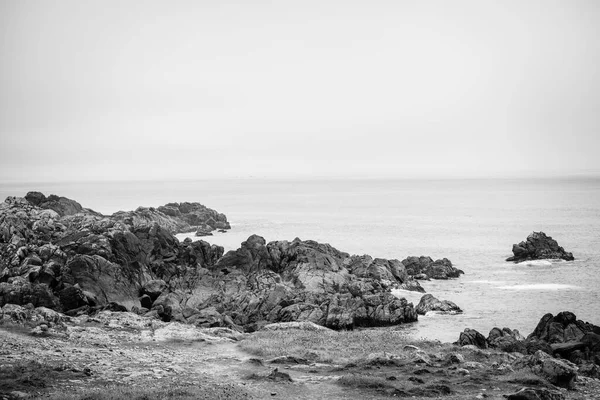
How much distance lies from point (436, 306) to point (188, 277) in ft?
91.0

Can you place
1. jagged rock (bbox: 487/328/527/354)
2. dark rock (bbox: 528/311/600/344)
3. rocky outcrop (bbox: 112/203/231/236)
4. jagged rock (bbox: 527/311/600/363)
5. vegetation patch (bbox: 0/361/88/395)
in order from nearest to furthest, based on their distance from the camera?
1. vegetation patch (bbox: 0/361/88/395)
2. jagged rock (bbox: 527/311/600/363)
3. jagged rock (bbox: 487/328/527/354)
4. dark rock (bbox: 528/311/600/344)
5. rocky outcrop (bbox: 112/203/231/236)

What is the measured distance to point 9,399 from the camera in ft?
77.3

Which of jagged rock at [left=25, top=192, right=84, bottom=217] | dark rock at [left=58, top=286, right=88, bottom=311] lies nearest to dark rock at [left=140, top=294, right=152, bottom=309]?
dark rock at [left=58, top=286, right=88, bottom=311]

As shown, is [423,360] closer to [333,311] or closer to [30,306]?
[333,311]

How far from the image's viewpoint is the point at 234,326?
4788 cm

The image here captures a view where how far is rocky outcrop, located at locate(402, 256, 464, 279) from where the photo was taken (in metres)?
75.8

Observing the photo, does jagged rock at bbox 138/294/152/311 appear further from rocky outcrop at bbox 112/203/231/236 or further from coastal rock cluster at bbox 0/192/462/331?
rocky outcrop at bbox 112/203/231/236

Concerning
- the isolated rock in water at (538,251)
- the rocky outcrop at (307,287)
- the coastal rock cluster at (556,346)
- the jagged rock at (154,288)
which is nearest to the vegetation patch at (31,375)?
the rocky outcrop at (307,287)

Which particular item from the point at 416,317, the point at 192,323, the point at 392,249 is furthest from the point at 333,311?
the point at 392,249

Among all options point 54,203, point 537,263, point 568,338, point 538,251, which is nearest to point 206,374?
point 568,338

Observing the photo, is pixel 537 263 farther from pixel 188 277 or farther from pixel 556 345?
pixel 188 277

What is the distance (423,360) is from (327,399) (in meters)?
9.41

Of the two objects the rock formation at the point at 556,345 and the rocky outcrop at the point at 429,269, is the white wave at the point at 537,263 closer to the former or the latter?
the rocky outcrop at the point at 429,269

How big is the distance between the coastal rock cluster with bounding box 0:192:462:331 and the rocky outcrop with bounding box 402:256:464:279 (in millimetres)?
281
